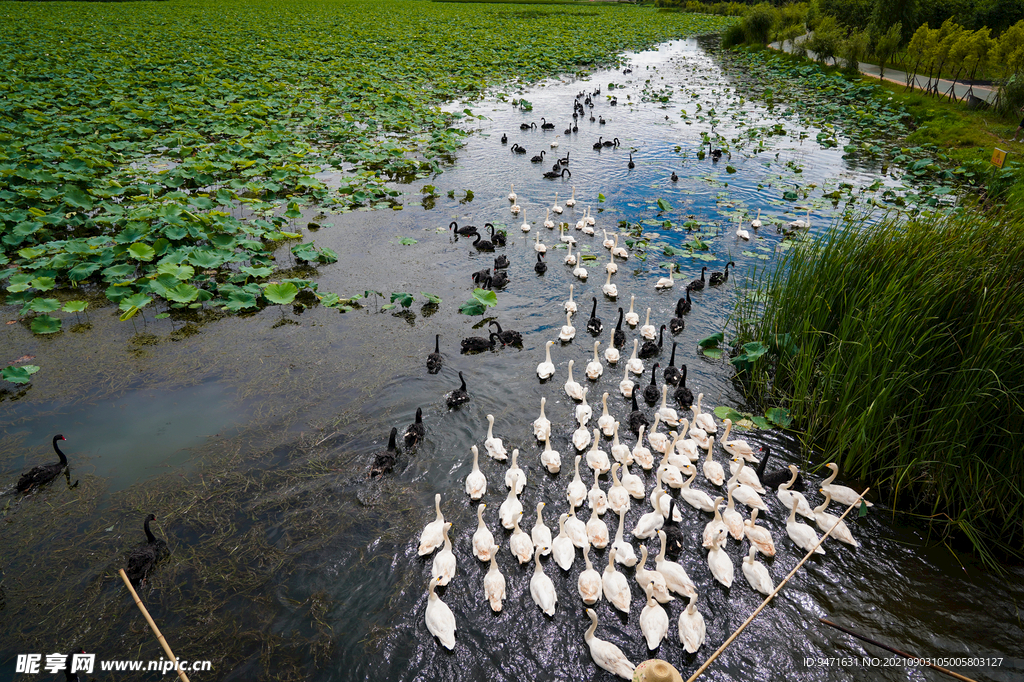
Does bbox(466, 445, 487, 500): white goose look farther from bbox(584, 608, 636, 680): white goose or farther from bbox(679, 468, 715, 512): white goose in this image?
bbox(679, 468, 715, 512): white goose

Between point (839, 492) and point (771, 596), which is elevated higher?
point (839, 492)

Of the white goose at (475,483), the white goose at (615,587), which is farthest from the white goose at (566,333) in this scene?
the white goose at (615,587)

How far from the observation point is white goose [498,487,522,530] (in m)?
5.34

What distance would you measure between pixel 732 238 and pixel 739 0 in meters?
72.9

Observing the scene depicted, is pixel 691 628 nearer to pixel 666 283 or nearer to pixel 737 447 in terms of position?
pixel 737 447

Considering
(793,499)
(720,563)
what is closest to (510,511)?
(720,563)

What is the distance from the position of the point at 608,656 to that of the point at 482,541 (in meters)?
1.49

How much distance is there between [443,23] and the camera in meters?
42.6

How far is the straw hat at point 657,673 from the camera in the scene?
335 cm

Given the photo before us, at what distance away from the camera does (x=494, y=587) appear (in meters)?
4.65

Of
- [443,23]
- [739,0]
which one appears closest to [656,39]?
[443,23]

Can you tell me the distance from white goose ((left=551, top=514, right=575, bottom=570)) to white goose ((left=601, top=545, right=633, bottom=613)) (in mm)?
356

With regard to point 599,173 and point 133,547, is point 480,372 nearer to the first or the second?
point 133,547

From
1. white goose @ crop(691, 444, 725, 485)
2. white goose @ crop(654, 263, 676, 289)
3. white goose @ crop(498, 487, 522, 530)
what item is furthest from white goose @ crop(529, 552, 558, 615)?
white goose @ crop(654, 263, 676, 289)
